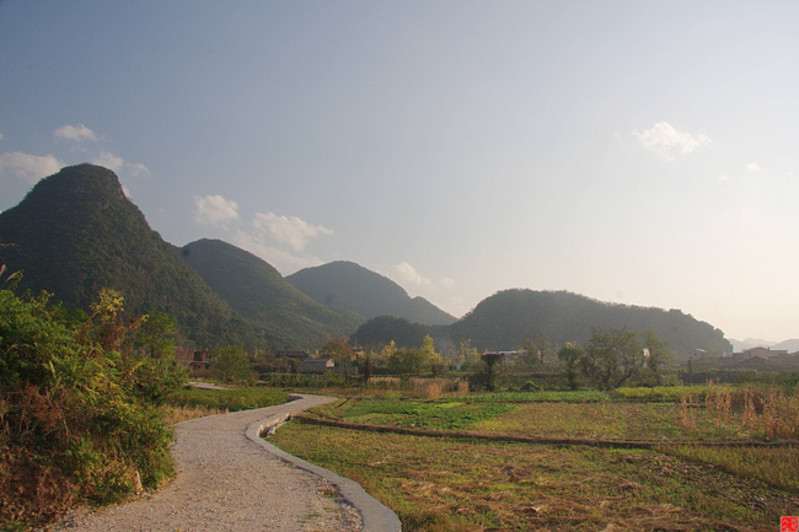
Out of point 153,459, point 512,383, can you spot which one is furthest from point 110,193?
point 153,459

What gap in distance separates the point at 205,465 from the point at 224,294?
103m

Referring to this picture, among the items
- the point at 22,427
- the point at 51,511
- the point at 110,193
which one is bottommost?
the point at 51,511

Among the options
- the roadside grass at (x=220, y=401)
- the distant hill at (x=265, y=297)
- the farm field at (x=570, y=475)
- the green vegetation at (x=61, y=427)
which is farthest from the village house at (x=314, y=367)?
the green vegetation at (x=61, y=427)

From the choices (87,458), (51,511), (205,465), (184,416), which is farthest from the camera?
(184,416)

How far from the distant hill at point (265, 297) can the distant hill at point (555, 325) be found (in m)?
11.6

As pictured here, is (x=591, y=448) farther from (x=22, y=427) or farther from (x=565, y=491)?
(x=22, y=427)

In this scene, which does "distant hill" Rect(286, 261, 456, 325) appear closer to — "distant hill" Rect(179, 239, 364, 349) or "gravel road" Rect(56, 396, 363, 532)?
"distant hill" Rect(179, 239, 364, 349)

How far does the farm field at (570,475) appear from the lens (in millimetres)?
5461

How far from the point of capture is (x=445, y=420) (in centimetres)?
1565

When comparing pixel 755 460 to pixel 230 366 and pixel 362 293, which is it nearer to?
pixel 230 366

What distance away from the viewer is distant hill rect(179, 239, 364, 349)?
95.2 m

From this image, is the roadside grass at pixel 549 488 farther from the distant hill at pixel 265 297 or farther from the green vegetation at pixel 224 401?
the distant hill at pixel 265 297

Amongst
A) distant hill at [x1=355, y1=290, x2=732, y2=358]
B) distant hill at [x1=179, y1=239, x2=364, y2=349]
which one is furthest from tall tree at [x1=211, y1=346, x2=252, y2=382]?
distant hill at [x1=355, y1=290, x2=732, y2=358]

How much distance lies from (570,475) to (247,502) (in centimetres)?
506
